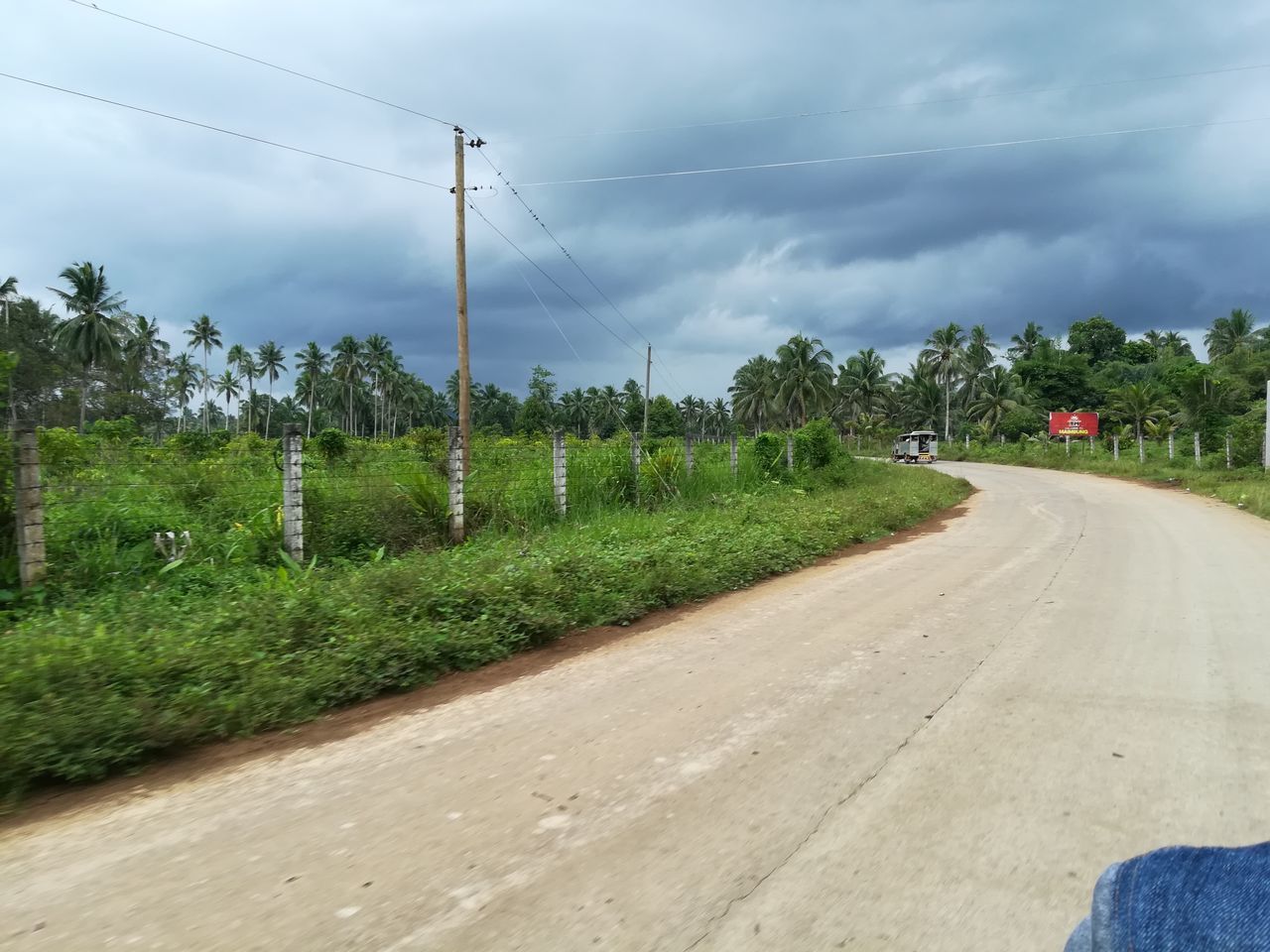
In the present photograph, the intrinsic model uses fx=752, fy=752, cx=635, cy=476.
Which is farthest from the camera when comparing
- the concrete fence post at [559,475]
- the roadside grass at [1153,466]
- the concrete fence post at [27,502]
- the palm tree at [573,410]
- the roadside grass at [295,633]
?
the palm tree at [573,410]

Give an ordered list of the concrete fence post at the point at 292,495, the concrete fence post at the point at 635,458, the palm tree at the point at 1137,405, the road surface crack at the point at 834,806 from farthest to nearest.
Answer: the palm tree at the point at 1137,405 → the concrete fence post at the point at 635,458 → the concrete fence post at the point at 292,495 → the road surface crack at the point at 834,806

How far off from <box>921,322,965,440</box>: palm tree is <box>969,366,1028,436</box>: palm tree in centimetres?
Result: 268

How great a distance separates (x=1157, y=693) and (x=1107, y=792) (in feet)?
5.57

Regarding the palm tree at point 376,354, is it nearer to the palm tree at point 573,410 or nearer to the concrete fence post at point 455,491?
the palm tree at point 573,410

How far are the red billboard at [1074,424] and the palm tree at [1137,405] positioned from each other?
2.12 metres

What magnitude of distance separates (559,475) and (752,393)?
6408 centimetres

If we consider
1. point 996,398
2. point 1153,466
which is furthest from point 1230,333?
point 1153,466

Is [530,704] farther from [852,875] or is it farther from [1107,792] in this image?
[1107,792]

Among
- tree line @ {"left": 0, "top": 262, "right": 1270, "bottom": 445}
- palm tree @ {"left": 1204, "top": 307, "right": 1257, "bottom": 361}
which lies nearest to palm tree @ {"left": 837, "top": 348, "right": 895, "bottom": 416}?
tree line @ {"left": 0, "top": 262, "right": 1270, "bottom": 445}

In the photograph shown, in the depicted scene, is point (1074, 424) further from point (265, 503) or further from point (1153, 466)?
point (265, 503)

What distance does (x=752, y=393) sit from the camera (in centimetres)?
7381

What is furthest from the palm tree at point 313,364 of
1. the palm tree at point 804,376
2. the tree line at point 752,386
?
the palm tree at point 804,376

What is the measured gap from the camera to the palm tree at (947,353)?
64.5m

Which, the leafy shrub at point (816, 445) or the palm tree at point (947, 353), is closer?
the leafy shrub at point (816, 445)
